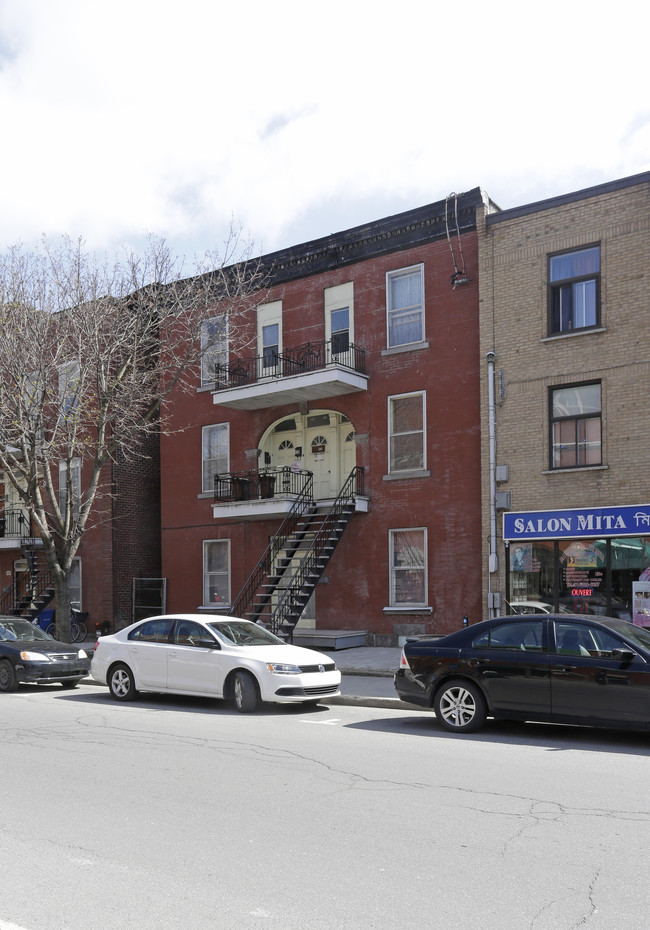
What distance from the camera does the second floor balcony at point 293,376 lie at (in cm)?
2094

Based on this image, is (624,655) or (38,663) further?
(38,663)

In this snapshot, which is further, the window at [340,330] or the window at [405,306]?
the window at [340,330]

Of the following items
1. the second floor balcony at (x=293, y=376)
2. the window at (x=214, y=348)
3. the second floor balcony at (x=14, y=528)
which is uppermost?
the window at (x=214, y=348)

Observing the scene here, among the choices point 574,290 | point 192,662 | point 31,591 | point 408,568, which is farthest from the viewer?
point 31,591

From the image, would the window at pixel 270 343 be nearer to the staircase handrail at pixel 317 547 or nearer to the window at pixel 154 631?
the staircase handrail at pixel 317 547

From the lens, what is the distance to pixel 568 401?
59.7ft

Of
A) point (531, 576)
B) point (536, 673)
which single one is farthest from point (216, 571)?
point (536, 673)

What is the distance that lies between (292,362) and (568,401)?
288 inches

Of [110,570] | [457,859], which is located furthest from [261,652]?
[110,570]

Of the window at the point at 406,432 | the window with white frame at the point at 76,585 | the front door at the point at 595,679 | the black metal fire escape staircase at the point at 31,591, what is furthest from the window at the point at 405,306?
the black metal fire escape staircase at the point at 31,591

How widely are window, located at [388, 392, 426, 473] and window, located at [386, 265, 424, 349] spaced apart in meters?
1.38

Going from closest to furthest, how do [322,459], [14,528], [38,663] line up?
1. [38,663]
2. [322,459]
3. [14,528]

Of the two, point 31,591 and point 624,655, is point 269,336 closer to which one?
point 31,591

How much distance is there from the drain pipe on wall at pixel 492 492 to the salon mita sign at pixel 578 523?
0.30 m
